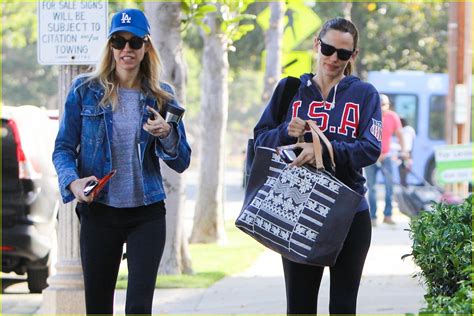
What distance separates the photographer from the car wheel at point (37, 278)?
428 inches

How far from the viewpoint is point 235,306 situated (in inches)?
367

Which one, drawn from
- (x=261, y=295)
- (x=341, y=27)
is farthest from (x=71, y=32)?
(x=261, y=295)

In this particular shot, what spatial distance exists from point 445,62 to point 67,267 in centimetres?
3415

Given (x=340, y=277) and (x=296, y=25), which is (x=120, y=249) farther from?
(x=296, y=25)

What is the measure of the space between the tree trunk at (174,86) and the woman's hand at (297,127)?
5594 millimetres

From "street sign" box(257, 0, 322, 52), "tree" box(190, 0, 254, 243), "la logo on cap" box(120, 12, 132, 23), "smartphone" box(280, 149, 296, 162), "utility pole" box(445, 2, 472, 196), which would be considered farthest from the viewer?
"street sign" box(257, 0, 322, 52)

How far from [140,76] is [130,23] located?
0.27m

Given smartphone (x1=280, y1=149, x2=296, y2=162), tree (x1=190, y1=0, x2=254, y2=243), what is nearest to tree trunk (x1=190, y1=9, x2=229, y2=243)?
tree (x1=190, y1=0, x2=254, y2=243)

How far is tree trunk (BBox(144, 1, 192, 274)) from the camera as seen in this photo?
10.7 metres

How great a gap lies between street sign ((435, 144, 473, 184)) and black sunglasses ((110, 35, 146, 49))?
986cm

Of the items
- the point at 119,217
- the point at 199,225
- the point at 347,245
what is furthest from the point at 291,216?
the point at 199,225

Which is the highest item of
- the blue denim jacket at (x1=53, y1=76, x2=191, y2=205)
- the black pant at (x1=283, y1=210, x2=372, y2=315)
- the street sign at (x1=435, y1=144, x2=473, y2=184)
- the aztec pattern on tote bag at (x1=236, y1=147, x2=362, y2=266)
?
the blue denim jacket at (x1=53, y1=76, x2=191, y2=205)

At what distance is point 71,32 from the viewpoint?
7738 millimetres

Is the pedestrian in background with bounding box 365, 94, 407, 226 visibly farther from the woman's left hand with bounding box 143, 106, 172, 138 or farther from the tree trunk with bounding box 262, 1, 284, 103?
the woman's left hand with bounding box 143, 106, 172, 138
